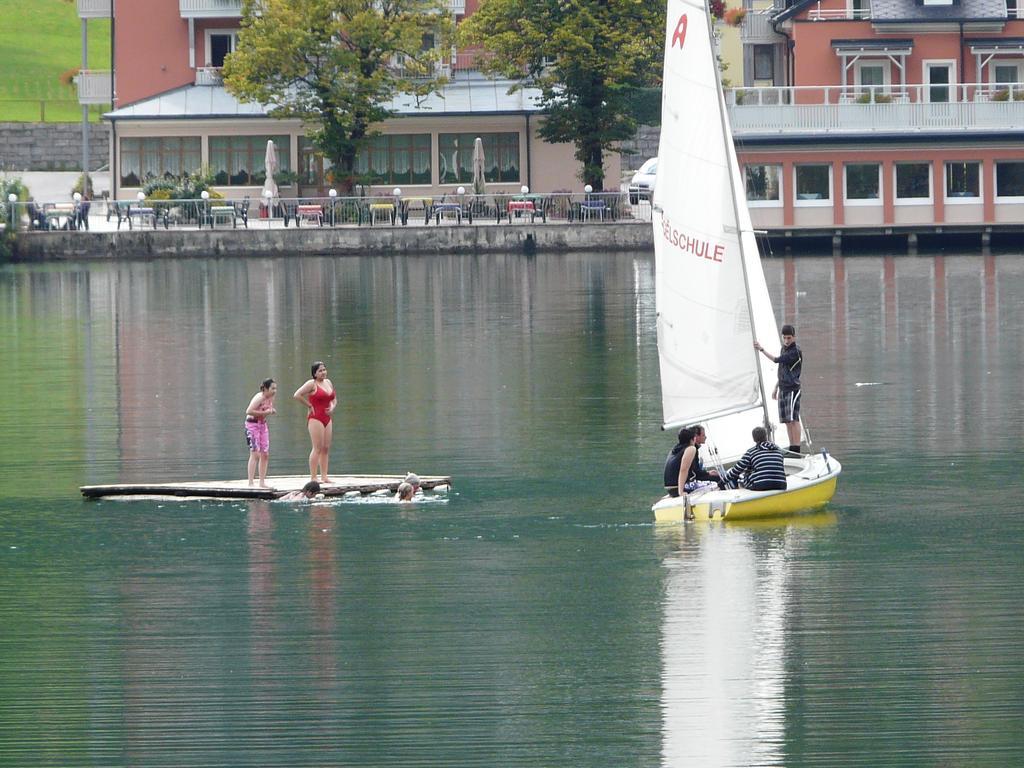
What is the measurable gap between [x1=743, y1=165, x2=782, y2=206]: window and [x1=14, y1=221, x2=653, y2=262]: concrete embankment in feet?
14.1

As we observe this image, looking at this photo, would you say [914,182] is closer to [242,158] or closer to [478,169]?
[478,169]

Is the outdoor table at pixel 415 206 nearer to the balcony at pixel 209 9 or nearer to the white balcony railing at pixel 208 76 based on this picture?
the white balcony railing at pixel 208 76

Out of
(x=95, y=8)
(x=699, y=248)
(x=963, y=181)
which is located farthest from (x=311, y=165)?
(x=699, y=248)

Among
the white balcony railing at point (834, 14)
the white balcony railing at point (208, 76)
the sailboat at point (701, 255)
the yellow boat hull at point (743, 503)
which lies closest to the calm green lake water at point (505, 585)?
the yellow boat hull at point (743, 503)

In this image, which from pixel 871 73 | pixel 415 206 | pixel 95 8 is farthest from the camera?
pixel 95 8

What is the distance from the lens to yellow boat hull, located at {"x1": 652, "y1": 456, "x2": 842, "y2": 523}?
23.2m

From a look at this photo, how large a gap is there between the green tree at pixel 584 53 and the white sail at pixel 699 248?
5224cm

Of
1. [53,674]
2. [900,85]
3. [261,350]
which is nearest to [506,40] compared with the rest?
[900,85]

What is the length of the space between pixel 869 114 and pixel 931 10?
20.7 feet

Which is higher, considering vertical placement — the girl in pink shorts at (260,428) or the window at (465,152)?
the window at (465,152)

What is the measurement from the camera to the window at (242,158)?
276 feet

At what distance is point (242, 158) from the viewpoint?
8406 cm

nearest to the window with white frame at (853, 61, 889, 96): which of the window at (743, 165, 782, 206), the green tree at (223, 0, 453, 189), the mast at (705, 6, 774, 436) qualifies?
the window at (743, 165, 782, 206)

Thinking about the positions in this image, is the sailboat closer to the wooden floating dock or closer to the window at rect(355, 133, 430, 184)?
the wooden floating dock
